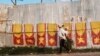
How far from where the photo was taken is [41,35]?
24391 mm

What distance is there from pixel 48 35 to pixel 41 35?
408mm

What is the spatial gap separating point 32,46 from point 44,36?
2.84 ft

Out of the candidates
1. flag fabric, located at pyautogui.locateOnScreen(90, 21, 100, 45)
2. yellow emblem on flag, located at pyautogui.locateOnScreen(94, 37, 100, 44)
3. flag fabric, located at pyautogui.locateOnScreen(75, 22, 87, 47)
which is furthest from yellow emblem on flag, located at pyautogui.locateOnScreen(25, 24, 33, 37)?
yellow emblem on flag, located at pyautogui.locateOnScreen(94, 37, 100, 44)

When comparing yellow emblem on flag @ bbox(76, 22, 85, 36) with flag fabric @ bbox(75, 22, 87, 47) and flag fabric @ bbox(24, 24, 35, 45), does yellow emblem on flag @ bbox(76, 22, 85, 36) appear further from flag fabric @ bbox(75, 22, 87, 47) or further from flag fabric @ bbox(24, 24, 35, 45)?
flag fabric @ bbox(24, 24, 35, 45)

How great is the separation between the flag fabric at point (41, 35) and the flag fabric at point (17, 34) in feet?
3.26

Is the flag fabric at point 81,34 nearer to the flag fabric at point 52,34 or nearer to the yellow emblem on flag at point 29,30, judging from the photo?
the flag fabric at point 52,34

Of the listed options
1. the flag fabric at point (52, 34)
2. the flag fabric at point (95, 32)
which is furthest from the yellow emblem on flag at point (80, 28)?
the flag fabric at point (52, 34)

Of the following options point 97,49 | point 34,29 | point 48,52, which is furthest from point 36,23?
point 97,49

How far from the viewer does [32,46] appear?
24.4 metres

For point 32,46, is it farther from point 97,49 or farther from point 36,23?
point 97,49

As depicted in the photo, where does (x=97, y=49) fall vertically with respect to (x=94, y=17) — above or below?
below

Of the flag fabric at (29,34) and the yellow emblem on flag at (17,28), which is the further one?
the yellow emblem on flag at (17,28)

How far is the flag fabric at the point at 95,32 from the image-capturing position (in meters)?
23.5

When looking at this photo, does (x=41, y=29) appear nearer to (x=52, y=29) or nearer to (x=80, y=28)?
(x=52, y=29)
